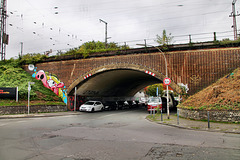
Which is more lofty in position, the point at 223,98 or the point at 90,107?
the point at 223,98

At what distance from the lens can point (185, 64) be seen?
68.6ft

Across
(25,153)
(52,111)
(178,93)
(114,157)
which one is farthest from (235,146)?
(52,111)

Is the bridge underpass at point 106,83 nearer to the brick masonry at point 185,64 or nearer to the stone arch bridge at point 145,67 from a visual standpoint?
the stone arch bridge at point 145,67

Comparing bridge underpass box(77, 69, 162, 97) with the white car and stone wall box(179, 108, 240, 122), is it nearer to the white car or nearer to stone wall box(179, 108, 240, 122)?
the white car

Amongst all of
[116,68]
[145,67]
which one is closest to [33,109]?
[116,68]

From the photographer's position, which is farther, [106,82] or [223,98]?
[106,82]

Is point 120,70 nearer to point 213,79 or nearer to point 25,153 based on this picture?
point 213,79

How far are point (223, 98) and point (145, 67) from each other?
1002cm

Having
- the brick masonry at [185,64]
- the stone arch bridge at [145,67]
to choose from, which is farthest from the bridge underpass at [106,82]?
the brick masonry at [185,64]

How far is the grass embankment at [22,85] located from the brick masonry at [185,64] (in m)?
4.51

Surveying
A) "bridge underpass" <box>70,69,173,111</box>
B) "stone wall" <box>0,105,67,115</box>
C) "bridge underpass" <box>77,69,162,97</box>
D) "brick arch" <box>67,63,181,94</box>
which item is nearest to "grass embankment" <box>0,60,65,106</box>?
"stone wall" <box>0,105,67,115</box>

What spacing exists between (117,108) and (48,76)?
1256cm

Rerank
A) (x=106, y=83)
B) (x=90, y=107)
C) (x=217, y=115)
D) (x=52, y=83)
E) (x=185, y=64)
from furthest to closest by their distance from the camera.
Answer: (x=106, y=83)
(x=52, y=83)
(x=90, y=107)
(x=185, y=64)
(x=217, y=115)

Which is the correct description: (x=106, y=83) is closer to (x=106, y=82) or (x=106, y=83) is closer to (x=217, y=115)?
(x=106, y=82)
